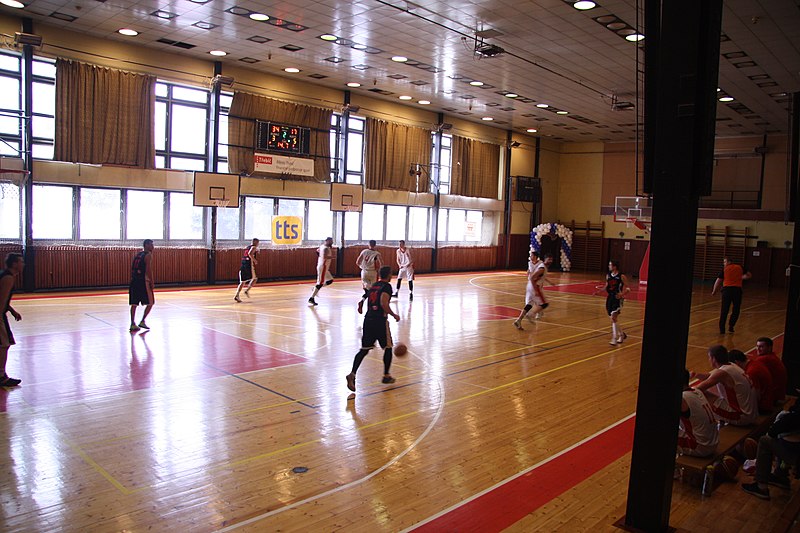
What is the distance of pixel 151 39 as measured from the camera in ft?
58.0

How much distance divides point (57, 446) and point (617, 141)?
32.8 meters

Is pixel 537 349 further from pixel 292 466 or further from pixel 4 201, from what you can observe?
pixel 4 201

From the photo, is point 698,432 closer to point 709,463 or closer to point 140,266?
point 709,463

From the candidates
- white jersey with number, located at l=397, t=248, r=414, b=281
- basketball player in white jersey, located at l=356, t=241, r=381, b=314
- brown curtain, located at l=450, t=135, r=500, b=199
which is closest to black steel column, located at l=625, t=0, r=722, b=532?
basketball player in white jersey, located at l=356, t=241, r=381, b=314

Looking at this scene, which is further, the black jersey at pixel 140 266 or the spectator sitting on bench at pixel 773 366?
the black jersey at pixel 140 266

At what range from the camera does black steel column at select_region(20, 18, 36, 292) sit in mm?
16141

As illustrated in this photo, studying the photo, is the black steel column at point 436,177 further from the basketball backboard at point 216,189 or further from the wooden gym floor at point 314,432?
the wooden gym floor at point 314,432

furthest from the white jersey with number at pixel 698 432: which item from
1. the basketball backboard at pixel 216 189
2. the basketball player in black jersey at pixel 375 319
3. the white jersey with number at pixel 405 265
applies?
the basketball backboard at pixel 216 189

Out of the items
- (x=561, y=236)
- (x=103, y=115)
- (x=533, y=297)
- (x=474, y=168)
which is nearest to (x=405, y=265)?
(x=533, y=297)

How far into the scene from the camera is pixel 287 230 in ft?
73.9

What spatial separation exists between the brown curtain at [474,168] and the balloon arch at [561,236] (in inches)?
129

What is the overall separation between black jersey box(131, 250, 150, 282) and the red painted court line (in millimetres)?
8904

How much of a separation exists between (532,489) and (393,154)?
21313 mm

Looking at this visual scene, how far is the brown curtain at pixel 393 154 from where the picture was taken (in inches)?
981
